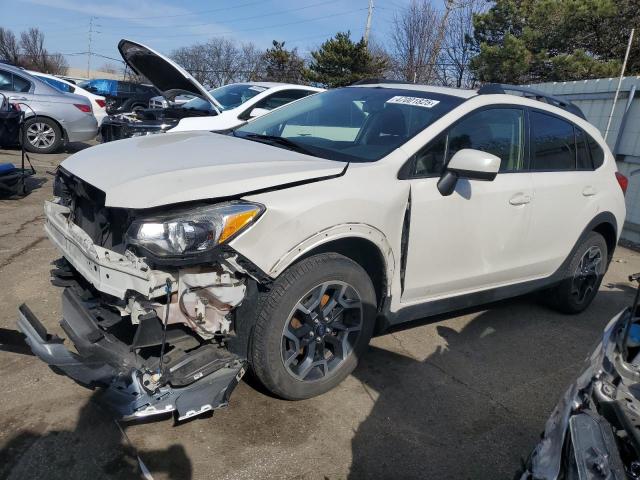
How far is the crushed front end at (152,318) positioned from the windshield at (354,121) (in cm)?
108

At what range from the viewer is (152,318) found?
2.32 meters

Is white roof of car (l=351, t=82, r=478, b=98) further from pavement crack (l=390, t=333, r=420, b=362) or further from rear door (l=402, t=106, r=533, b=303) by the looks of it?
pavement crack (l=390, t=333, r=420, b=362)

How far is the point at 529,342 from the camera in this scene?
415 centimetres

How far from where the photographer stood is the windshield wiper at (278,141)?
3147 mm

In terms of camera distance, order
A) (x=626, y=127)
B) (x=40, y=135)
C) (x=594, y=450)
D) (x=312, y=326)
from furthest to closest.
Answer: (x=40, y=135) → (x=626, y=127) → (x=312, y=326) → (x=594, y=450)

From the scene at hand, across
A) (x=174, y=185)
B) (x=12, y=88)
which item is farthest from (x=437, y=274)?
(x=12, y=88)

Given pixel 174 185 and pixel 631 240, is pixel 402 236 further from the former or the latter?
pixel 631 240

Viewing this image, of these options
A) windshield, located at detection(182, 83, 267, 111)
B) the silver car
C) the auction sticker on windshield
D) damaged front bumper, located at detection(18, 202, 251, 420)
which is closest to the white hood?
damaged front bumper, located at detection(18, 202, 251, 420)

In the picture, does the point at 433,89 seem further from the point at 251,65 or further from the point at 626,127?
the point at 251,65

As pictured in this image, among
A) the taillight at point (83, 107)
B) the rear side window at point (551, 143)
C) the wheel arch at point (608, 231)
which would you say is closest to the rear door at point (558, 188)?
the rear side window at point (551, 143)

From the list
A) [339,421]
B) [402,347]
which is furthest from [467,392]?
[339,421]

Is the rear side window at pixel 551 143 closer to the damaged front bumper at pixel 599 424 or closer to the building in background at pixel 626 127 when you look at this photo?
the damaged front bumper at pixel 599 424

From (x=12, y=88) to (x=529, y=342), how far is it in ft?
33.9

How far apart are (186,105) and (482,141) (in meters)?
6.29
